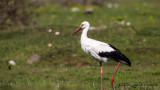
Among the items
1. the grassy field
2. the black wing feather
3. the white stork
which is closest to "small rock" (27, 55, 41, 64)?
the grassy field

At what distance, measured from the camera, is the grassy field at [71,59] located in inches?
415

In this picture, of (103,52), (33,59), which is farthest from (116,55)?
(33,59)

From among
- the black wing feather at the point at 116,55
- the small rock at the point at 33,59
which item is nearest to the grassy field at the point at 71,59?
the small rock at the point at 33,59

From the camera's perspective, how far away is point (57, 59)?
16.0 meters

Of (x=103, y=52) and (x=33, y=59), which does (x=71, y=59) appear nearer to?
(x=33, y=59)

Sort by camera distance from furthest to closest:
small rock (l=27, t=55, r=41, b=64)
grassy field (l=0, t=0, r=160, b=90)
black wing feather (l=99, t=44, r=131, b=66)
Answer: small rock (l=27, t=55, r=41, b=64)
grassy field (l=0, t=0, r=160, b=90)
black wing feather (l=99, t=44, r=131, b=66)

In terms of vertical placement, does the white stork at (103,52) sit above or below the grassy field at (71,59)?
above

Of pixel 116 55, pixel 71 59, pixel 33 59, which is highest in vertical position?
pixel 116 55

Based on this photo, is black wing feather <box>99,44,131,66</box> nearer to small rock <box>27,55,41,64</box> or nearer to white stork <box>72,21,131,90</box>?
white stork <box>72,21,131,90</box>

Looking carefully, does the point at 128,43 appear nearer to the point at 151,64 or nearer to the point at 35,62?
the point at 151,64

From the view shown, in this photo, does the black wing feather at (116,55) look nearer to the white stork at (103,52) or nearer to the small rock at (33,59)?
the white stork at (103,52)

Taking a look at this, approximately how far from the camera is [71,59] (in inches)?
625

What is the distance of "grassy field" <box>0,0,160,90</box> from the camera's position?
1053 cm

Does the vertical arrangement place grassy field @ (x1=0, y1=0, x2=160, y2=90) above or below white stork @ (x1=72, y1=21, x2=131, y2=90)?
below
